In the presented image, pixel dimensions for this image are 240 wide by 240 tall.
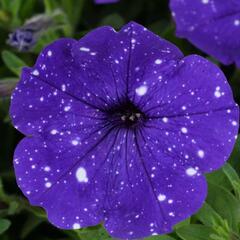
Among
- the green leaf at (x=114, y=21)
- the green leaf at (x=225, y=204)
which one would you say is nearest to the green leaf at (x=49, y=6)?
the green leaf at (x=114, y=21)

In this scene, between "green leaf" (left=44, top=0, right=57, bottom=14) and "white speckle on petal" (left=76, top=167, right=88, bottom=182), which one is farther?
"green leaf" (left=44, top=0, right=57, bottom=14)

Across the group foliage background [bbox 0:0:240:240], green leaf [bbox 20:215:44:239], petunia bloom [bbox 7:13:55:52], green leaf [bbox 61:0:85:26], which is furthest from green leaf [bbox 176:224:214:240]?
green leaf [bbox 61:0:85:26]

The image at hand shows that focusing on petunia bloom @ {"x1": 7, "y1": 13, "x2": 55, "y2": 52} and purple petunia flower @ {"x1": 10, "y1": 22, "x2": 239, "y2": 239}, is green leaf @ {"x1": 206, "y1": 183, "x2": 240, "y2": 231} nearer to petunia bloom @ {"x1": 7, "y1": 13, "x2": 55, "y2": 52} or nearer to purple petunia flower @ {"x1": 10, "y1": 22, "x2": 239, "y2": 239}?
purple petunia flower @ {"x1": 10, "y1": 22, "x2": 239, "y2": 239}

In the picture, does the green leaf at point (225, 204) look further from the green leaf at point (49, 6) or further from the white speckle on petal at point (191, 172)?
the green leaf at point (49, 6)

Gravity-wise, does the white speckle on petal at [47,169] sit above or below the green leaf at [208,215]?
above

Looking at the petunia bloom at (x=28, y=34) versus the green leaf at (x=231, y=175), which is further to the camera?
the petunia bloom at (x=28, y=34)

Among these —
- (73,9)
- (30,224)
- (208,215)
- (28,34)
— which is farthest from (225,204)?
(73,9)

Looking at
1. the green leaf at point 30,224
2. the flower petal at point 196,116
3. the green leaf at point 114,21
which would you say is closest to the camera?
the flower petal at point 196,116
